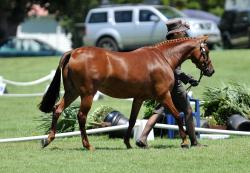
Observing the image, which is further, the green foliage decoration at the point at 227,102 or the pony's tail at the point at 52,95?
the green foliage decoration at the point at 227,102

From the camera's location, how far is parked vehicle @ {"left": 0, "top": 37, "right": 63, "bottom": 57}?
39.3 metres

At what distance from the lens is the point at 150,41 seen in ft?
111

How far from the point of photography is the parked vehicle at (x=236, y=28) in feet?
118

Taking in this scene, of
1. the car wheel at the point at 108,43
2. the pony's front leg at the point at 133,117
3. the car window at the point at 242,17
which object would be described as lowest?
the car wheel at the point at 108,43

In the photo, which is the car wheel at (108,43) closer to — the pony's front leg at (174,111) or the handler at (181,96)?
the handler at (181,96)

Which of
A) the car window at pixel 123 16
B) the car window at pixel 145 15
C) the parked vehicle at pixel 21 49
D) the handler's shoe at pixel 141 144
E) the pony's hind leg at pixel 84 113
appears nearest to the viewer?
the pony's hind leg at pixel 84 113

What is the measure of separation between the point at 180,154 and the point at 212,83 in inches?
535

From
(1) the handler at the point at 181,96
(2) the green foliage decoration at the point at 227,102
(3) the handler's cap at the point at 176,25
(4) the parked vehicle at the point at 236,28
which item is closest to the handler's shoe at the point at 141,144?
(1) the handler at the point at 181,96

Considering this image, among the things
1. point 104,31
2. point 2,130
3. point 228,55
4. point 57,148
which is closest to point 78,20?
point 104,31

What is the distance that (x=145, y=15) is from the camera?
1350 inches

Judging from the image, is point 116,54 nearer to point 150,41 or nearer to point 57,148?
point 57,148

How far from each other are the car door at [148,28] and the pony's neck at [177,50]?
20623 mm

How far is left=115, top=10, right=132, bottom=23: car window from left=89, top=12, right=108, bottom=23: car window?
515mm

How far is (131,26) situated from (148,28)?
96 centimetres
